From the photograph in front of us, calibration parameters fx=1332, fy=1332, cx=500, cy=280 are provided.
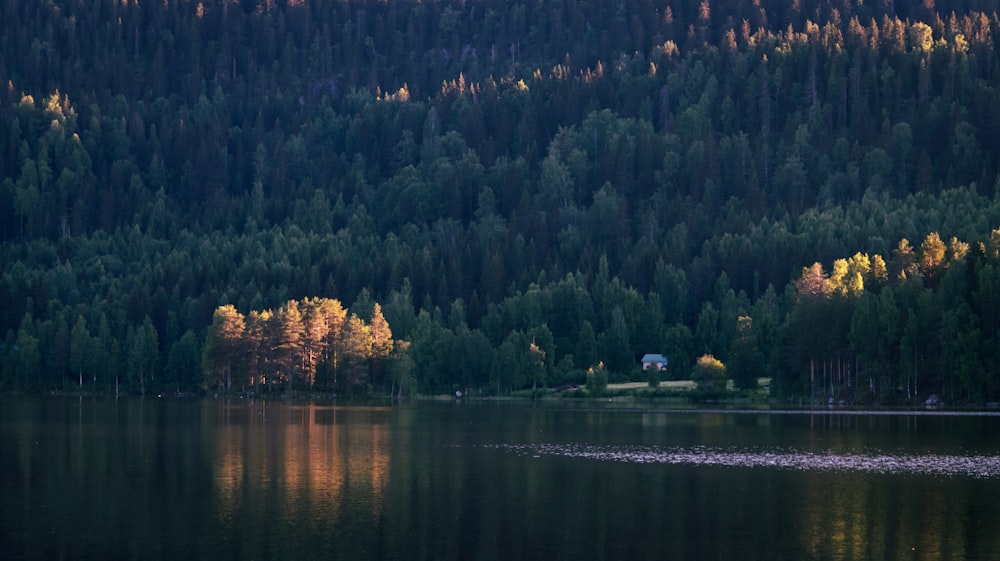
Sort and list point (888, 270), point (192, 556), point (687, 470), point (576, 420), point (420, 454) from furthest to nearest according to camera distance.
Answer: point (888, 270)
point (576, 420)
point (420, 454)
point (687, 470)
point (192, 556)

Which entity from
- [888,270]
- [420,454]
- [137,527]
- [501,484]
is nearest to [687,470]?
[501,484]

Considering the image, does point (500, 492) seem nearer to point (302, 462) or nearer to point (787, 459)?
point (302, 462)

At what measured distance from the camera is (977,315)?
519ft

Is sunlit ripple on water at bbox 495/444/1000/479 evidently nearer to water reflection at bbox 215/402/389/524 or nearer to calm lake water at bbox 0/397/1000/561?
calm lake water at bbox 0/397/1000/561

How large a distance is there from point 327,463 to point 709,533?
3754 centimetres

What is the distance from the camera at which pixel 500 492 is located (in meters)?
79.1

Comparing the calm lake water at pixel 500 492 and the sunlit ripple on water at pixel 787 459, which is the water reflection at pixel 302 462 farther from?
the sunlit ripple on water at pixel 787 459

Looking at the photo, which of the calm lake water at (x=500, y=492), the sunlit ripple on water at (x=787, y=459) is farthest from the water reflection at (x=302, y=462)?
the sunlit ripple on water at (x=787, y=459)

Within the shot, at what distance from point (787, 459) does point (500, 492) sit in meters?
28.1

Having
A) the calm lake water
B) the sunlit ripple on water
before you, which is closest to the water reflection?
the calm lake water

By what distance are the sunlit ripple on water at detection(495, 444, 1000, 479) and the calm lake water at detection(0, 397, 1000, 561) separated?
28cm

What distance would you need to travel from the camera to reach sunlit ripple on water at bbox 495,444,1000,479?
3583 inches

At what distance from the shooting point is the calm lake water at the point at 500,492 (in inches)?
2416

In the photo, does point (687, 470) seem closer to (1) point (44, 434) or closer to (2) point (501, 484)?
(2) point (501, 484)
